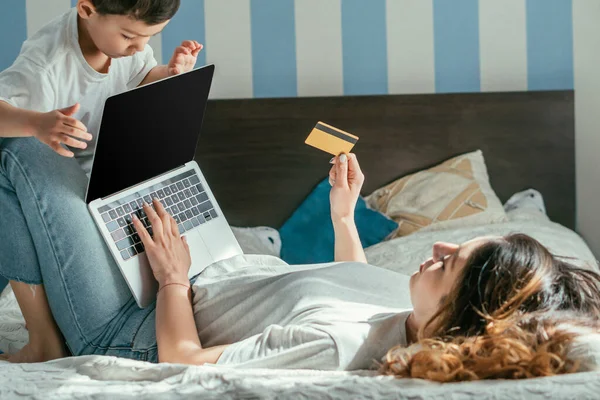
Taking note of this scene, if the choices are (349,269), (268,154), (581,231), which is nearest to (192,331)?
(349,269)

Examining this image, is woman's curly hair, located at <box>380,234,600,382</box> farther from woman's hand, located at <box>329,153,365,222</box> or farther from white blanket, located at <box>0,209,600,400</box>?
woman's hand, located at <box>329,153,365,222</box>

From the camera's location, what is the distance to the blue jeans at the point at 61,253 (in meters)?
1.53

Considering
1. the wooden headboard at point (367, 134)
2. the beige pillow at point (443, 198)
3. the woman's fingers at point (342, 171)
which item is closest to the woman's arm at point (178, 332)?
the woman's fingers at point (342, 171)

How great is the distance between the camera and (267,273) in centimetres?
159

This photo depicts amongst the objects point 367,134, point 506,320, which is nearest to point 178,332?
point 506,320

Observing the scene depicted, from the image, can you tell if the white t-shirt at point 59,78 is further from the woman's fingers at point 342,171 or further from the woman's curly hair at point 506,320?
the woman's curly hair at point 506,320

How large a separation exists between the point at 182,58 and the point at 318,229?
1.04 meters

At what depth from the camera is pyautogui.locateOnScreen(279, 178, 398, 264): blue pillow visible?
2691 mm

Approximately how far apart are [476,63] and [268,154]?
907mm

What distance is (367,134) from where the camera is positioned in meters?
2.95

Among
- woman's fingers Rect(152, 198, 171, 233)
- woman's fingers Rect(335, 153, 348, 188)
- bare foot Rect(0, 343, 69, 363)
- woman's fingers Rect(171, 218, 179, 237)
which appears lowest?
bare foot Rect(0, 343, 69, 363)

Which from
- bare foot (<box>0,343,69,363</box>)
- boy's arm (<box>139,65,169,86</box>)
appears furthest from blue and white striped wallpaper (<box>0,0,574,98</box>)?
bare foot (<box>0,343,69,363</box>)

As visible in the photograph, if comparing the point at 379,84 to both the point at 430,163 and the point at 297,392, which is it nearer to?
the point at 430,163

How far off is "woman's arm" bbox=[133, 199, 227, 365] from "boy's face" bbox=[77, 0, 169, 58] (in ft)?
1.18
